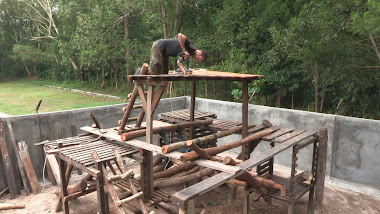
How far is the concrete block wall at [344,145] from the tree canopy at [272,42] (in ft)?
5.97

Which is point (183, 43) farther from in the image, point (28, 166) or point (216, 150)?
point (28, 166)

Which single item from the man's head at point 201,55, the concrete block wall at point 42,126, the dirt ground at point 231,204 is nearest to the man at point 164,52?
the man's head at point 201,55

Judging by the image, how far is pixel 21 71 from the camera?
35312 millimetres

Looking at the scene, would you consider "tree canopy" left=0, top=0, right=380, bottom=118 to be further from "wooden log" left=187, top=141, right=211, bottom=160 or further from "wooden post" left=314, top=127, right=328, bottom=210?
"wooden log" left=187, top=141, right=211, bottom=160

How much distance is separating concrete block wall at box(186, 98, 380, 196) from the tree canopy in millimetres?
1819

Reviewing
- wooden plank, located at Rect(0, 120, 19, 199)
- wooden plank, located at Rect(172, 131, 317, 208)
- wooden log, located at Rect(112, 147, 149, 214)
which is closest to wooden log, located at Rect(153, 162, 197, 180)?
wooden log, located at Rect(112, 147, 149, 214)

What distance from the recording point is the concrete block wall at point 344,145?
675 cm

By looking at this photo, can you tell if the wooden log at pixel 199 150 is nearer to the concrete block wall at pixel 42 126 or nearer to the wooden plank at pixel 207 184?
the wooden plank at pixel 207 184

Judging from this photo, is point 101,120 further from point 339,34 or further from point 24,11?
point 24,11

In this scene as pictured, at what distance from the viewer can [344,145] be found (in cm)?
717

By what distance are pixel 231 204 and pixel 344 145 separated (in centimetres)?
324

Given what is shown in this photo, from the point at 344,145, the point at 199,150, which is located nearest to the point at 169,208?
the point at 199,150

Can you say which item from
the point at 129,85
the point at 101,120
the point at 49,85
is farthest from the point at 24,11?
the point at 101,120

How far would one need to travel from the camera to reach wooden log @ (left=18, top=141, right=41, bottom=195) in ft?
21.6
